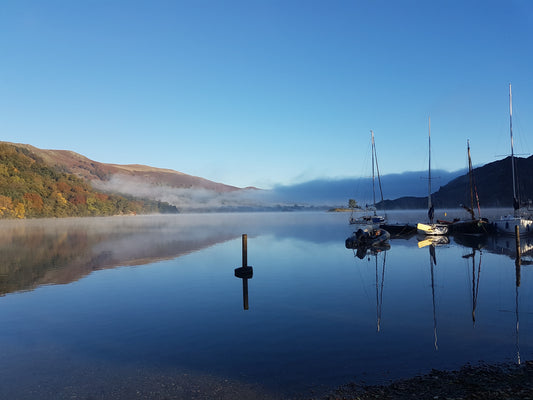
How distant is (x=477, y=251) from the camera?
155ft

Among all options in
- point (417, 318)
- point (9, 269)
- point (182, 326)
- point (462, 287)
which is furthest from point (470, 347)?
point (9, 269)

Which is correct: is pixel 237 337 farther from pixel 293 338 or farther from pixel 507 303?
pixel 507 303

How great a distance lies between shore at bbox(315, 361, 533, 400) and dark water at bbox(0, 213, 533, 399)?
2.24 feet

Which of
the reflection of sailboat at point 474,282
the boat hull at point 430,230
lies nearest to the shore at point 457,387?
the reflection of sailboat at point 474,282

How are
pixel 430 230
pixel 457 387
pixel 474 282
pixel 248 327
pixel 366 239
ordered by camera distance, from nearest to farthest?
pixel 457 387, pixel 248 327, pixel 474 282, pixel 366 239, pixel 430 230

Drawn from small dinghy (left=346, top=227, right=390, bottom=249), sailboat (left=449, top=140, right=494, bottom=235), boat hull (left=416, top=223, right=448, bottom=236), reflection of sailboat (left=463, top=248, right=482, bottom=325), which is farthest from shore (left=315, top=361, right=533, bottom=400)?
sailboat (left=449, top=140, right=494, bottom=235)

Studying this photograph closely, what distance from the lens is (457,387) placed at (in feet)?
33.7

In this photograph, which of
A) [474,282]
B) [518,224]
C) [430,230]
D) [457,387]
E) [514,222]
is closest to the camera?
[457,387]

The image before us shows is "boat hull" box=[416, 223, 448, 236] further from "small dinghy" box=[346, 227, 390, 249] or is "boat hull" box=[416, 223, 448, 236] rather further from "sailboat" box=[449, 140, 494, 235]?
"small dinghy" box=[346, 227, 390, 249]

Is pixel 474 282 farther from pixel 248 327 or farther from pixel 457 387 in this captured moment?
pixel 457 387

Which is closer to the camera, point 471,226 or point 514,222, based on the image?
point 514,222

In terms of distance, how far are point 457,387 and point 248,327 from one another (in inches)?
356

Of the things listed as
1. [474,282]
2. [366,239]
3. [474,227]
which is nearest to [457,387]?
[474,282]

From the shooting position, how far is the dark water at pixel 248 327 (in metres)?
11.6
